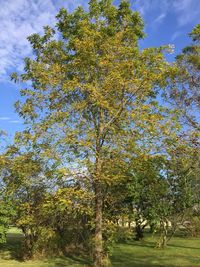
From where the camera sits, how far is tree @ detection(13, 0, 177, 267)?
15.5m

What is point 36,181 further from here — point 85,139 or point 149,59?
point 149,59

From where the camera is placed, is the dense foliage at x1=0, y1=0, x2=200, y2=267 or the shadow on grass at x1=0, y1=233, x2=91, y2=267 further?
the shadow on grass at x1=0, y1=233, x2=91, y2=267

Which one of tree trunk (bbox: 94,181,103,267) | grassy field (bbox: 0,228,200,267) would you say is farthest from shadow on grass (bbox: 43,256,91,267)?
tree trunk (bbox: 94,181,103,267)

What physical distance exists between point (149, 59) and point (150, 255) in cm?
1431

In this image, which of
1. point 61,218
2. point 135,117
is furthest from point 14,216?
point 135,117

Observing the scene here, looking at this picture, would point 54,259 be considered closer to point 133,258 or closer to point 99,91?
point 133,258

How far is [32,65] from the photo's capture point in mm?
18312

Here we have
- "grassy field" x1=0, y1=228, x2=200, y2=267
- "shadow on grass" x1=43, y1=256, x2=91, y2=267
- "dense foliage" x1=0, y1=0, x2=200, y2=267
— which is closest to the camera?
"dense foliage" x1=0, y1=0, x2=200, y2=267

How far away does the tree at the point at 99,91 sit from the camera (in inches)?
609

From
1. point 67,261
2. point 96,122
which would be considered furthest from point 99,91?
point 67,261

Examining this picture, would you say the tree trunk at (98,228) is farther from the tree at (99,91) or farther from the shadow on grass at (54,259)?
the shadow on grass at (54,259)

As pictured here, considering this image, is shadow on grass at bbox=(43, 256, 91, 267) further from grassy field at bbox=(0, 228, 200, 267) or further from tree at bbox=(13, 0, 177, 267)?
tree at bbox=(13, 0, 177, 267)

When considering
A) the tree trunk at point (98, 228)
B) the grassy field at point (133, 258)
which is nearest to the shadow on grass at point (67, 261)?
the grassy field at point (133, 258)

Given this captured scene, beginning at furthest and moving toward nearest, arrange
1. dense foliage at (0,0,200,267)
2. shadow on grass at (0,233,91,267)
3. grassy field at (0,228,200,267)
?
shadow on grass at (0,233,91,267), grassy field at (0,228,200,267), dense foliage at (0,0,200,267)
